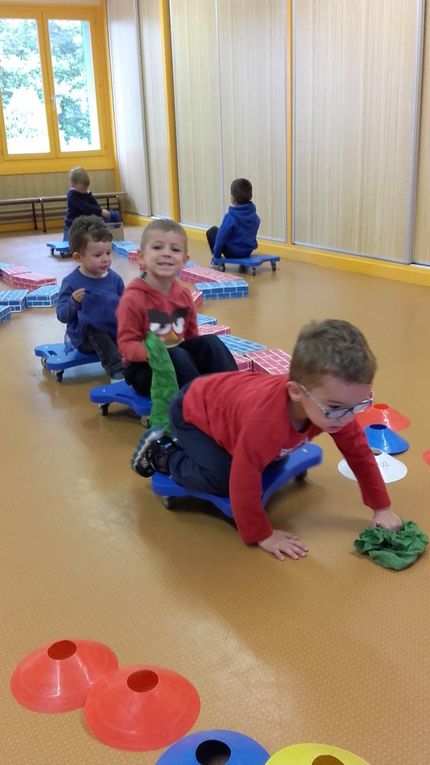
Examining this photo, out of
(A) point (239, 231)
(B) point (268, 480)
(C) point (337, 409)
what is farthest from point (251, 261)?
(C) point (337, 409)

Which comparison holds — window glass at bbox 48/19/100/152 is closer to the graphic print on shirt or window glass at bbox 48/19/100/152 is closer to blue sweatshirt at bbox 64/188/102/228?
blue sweatshirt at bbox 64/188/102/228

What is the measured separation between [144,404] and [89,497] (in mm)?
593

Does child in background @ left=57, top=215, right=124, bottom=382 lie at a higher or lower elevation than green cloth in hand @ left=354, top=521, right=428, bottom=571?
higher

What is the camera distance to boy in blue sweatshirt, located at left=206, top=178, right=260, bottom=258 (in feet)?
19.4

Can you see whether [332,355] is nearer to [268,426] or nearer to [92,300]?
[268,426]

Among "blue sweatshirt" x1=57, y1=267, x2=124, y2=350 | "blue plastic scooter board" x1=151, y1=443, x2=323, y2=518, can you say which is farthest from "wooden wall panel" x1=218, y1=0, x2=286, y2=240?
"blue plastic scooter board" x1=151, y1=443, x2=323, y2=518

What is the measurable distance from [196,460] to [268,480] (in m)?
0.23

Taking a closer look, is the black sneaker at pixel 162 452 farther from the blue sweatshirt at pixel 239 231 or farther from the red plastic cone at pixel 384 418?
the blue sweatshirt at pixel 239 231

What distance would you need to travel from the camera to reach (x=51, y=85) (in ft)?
32.3

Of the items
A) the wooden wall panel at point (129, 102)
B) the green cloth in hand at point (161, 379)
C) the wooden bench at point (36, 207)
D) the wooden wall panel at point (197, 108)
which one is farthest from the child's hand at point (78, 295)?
the wooden bench at point (36, 207)

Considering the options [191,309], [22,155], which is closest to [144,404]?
[191,309]

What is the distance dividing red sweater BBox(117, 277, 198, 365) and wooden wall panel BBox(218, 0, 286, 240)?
4.26 m

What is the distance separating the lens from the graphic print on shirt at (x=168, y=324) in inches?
102

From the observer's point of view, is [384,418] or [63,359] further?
[63,359]
